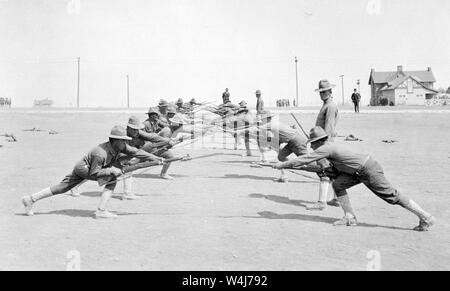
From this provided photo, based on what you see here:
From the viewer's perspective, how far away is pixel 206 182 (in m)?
11.0

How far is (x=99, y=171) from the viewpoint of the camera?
24.1 feet

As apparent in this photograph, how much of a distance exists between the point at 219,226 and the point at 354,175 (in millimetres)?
2184

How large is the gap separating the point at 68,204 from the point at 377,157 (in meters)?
10.7

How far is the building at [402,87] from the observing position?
232 ft

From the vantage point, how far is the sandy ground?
5484mm

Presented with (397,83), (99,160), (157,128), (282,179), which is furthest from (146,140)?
(397,83)

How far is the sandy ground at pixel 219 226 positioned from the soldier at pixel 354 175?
0.31 m

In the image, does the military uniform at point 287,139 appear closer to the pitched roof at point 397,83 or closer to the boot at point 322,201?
the boot at point 322,201

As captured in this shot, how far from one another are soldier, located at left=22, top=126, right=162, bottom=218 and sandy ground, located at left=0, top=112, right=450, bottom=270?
33 cm

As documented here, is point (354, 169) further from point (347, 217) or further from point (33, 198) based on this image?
point (33, 198)

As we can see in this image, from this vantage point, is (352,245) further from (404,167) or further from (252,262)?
(404,167)
